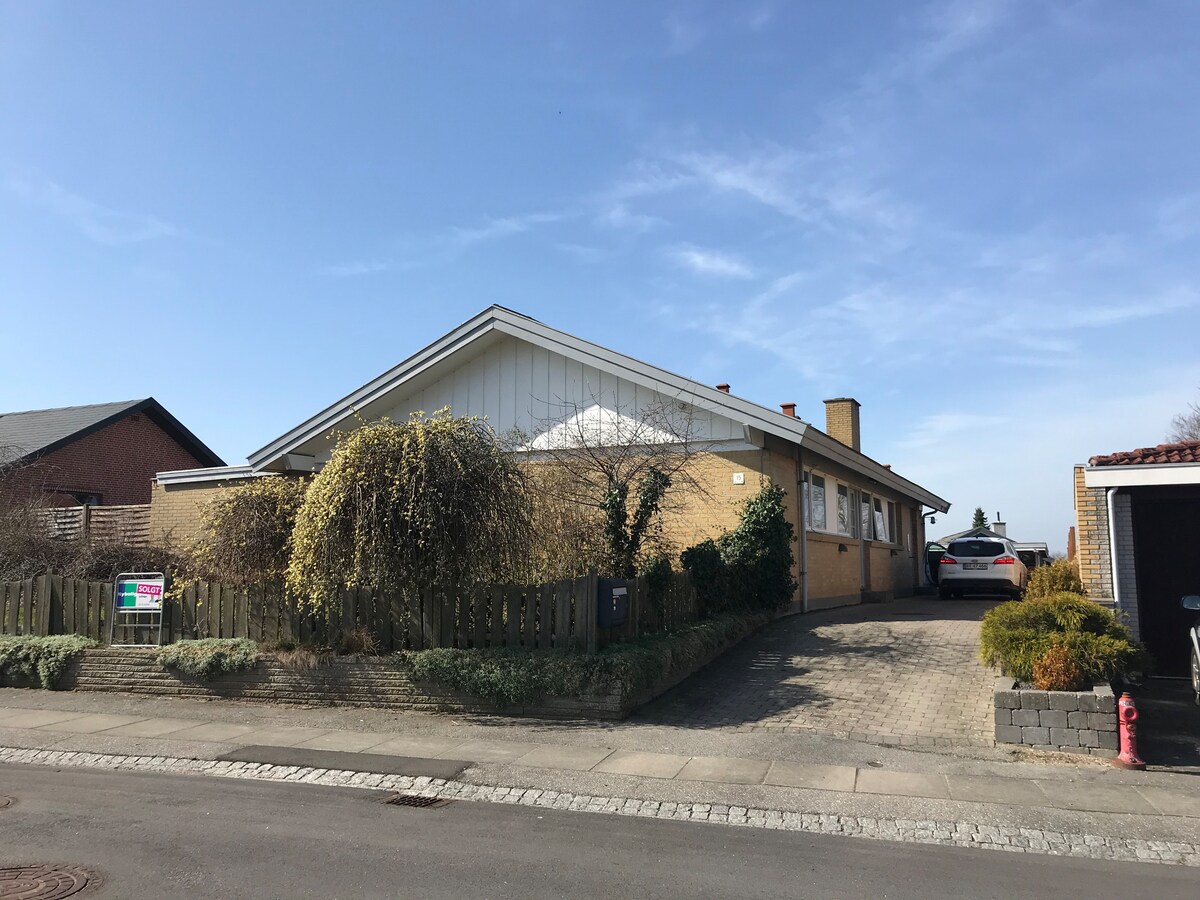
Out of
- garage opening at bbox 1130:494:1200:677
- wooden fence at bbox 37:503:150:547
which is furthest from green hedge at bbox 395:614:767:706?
wooden fence at bbox 37:503:150:547

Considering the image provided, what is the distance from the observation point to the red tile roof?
1072 cm

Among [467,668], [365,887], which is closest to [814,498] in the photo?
[467,668]

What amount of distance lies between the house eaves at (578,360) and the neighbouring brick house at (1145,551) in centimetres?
422

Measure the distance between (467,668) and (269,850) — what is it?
4.36m

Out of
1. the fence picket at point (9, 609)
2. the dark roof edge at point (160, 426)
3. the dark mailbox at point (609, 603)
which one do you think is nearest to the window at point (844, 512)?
the dark mailbox at point (609, 603)

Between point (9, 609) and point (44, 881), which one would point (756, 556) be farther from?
point (9, 609)

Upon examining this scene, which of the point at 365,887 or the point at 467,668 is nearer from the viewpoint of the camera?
the point at 365,887

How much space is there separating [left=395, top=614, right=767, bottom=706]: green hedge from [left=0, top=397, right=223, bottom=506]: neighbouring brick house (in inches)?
679

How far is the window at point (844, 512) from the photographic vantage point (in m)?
19.6

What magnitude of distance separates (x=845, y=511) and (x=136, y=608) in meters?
14.0

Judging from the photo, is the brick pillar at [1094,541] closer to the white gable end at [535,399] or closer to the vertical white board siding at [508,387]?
the white gable end at [535,399]

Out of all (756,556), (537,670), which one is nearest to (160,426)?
(756,556)

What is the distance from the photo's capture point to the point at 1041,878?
5414mm

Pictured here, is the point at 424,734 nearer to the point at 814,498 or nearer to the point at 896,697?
Answer: the point at 896,697
